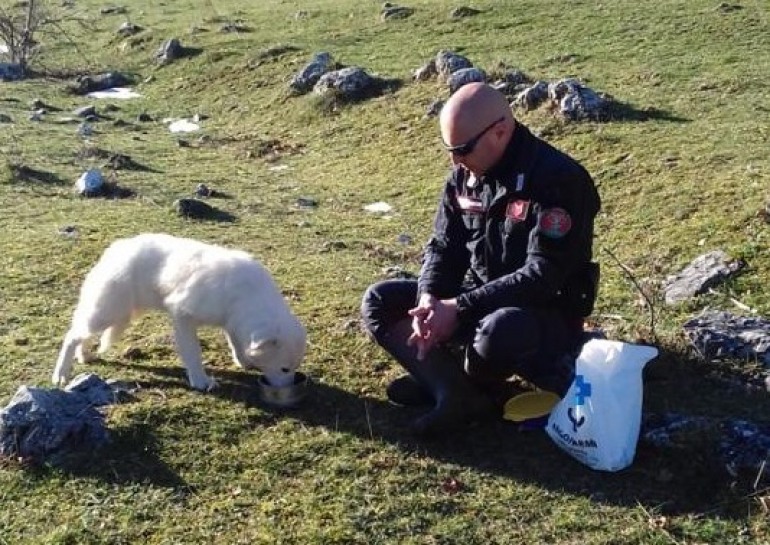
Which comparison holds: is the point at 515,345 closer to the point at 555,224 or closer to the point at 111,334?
the point at 555,224

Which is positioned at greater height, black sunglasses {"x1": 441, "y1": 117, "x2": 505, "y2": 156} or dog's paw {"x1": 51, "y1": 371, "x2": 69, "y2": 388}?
black sunglasses {"x1": 441, "y1": 117, "x2": 505, "y2": 156}

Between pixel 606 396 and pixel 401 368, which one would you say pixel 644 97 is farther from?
pixel 606 396

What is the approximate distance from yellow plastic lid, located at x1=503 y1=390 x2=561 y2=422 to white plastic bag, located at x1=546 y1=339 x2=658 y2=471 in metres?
0.32

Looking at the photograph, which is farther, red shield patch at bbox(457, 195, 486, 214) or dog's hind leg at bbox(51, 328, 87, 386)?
dog's hind leg at bbox(51, 328, 87, 386)

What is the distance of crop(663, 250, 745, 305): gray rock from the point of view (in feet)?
21.2

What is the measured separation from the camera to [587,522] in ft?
13.6

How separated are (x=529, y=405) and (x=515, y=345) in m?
0.42

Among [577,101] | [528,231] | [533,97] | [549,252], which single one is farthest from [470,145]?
[533,97]

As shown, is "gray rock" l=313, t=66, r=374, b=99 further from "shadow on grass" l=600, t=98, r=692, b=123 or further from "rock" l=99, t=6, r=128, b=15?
"rock" l=99, t=6, r=128, b=15

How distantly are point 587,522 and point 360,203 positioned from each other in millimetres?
6914

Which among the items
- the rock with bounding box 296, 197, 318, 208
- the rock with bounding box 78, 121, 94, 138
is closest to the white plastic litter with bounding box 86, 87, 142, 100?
the rock with bounding box 78, 121, 94, 138

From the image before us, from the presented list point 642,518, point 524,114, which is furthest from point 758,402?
point 524,114

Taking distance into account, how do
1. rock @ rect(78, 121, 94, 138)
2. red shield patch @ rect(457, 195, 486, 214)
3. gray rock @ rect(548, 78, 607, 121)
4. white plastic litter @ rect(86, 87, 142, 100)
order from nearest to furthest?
1. red shield patch @ rect(457, 195, 486, 214)
2. gray rock @ rect(548, 78, 607, 121)
3. rock @ rect(78, 121, 94, 138)
4. white plastic litter @ rect(86, 87, 142, 100)

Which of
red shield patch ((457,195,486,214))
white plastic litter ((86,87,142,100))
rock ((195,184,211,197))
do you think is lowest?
white plastic litter ((86,87,142,100))
